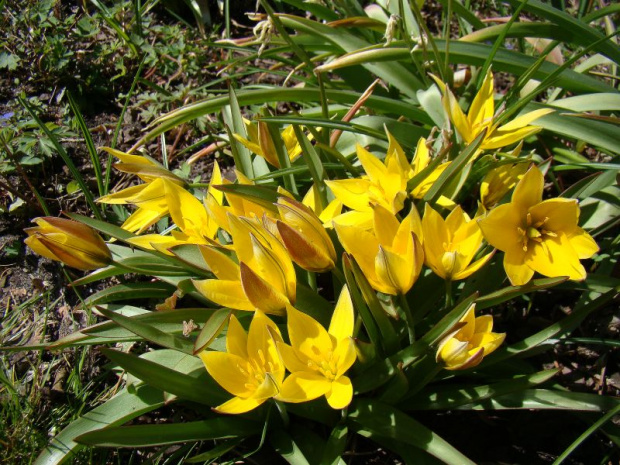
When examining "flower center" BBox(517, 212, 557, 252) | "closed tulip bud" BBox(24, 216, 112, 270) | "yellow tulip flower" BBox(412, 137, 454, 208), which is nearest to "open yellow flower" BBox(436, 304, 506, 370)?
"flower center" BBox(517, 212, 557, 252)

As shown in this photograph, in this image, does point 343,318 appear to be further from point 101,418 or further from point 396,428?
point 101,418

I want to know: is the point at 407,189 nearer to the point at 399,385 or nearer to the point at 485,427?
the point at 399,385

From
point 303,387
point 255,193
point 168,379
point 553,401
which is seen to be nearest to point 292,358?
point 303,387

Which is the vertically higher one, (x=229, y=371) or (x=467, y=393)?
(x=229, y=371)

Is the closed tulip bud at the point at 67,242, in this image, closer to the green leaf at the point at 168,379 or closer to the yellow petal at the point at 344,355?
the green leaf at the point at 168,379

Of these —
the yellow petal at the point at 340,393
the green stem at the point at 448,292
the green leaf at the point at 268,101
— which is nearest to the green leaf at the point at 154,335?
the yellow petal at the point at 340,393
